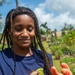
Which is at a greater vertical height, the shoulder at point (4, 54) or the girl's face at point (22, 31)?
the girl's face at point (22, 31)

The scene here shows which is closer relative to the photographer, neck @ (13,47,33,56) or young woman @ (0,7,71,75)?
young woman @ (0,7,71,75)

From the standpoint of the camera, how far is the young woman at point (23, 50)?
2236 millimetres

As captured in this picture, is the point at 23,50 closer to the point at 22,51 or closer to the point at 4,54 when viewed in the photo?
the point at 22,51

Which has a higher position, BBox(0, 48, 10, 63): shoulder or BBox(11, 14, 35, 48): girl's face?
BBox(11, 14, 35, 48): girl's face

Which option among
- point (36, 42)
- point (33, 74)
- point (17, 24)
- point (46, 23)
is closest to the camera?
point (33, 74)

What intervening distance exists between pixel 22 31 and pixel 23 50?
0.60 ft

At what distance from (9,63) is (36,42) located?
1.19ft

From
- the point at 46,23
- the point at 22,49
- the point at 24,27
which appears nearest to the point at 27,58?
the point at 22,49

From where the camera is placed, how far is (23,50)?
7.75 ft

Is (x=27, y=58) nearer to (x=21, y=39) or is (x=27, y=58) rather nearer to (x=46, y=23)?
(x=21, y=39)

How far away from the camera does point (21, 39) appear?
2.29m

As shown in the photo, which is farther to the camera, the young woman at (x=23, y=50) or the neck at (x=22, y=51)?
the neck at (x=22, y=51)

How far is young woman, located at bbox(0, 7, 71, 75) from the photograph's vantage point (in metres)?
2.24

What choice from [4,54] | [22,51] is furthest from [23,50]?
[4,54]
